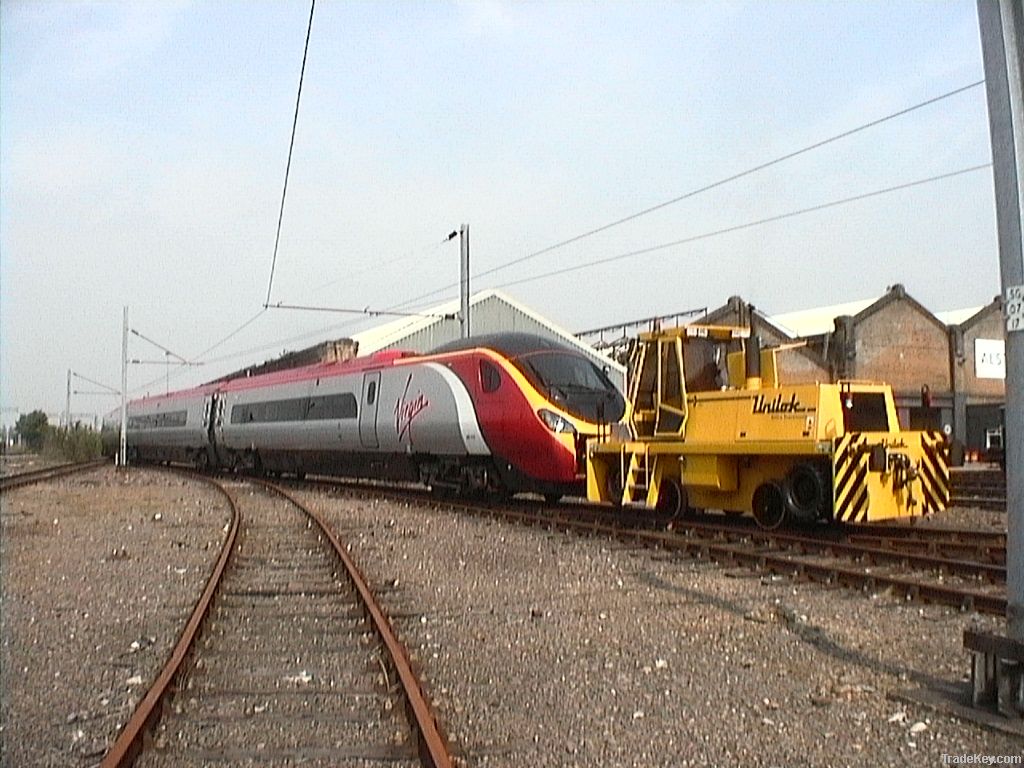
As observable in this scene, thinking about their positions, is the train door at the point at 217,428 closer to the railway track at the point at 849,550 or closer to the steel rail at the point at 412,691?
the railway track at the point at 849,550

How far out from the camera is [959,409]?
152 feet

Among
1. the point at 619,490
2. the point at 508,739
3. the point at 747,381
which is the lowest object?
the point at 508,739

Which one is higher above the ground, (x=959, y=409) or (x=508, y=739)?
(x=959, y=409)

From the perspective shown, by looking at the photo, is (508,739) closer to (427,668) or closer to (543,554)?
(427,668)

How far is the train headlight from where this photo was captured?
14.8 meters

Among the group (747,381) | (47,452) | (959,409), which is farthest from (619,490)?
(47,452)

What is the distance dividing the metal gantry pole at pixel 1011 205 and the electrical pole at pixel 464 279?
1775 centimetres

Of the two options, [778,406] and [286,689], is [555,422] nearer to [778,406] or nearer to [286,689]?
[778,406]

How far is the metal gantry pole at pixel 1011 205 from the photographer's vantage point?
4.97 meters

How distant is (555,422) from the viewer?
A: 1488cm

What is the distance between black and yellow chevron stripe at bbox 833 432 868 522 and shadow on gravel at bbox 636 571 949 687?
2.57 m

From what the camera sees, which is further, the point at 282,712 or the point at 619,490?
the point at 619,490

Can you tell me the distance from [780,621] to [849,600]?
1.09m

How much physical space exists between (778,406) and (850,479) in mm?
1242
